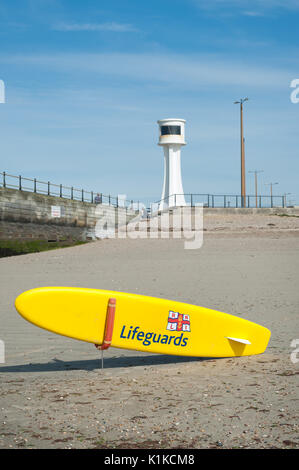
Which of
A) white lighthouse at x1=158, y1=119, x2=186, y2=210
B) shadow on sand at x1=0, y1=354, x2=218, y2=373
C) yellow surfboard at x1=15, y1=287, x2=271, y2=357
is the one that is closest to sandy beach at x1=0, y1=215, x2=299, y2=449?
shadow on sand at x1=0, y1=354, x2=218, y2=373

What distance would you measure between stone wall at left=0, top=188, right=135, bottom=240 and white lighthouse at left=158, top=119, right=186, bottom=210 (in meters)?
14.5

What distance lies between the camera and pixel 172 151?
4694cm

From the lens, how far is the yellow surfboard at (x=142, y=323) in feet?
20.2

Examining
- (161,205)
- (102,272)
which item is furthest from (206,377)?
(161,205)

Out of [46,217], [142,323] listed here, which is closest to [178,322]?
[142,323]

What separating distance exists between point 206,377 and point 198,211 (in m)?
25.6

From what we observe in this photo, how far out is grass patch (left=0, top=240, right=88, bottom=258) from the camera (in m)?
21.4

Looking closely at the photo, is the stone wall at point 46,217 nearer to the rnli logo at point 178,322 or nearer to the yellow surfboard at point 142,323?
the yellow surfboard at point 142,323

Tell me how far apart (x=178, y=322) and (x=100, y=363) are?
1029 mm

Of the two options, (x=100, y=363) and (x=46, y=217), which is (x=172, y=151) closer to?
(x=46, y=217)

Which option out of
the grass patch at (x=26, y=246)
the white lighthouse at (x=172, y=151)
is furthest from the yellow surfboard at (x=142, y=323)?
the white lighthouse at (x=172, y=151)

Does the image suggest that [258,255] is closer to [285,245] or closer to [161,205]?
[285,245]

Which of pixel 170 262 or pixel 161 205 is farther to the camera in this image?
pixel 161 205

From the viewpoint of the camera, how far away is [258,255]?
17.4m
